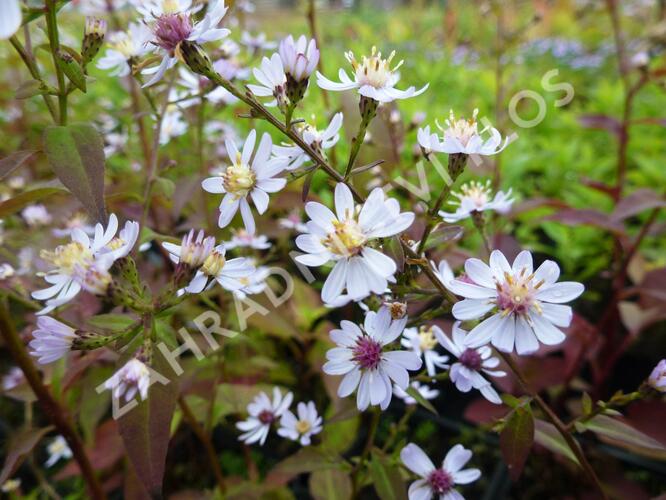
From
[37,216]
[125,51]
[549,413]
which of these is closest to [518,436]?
[549,413]

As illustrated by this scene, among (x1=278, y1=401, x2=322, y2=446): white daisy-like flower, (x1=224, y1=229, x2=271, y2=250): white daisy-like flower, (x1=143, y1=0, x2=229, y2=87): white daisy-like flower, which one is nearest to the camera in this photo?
(x1=143, y1=0, x2=229, y2=87): white daisy-like flower

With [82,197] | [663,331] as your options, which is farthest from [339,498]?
[663,331]

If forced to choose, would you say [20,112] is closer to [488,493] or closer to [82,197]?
[82,197]

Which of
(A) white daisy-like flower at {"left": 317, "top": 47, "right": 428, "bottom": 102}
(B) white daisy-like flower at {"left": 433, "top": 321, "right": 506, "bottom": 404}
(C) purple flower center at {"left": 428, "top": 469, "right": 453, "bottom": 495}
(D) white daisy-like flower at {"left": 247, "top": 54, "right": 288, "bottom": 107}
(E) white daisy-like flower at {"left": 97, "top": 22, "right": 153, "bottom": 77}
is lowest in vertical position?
(C) purple flower center at {"left": 428, "top": 469, "right": 453, "bottom": 495}

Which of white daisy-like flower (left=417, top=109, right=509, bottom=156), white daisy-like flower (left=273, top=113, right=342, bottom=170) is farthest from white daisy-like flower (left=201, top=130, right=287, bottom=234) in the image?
white daisy-like flower (left=417, top=109, right=509, bottom=156)

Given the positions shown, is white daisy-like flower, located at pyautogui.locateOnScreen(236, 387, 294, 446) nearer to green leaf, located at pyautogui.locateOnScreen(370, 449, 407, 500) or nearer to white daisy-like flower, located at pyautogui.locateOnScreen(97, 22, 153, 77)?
green leaf, located at pyautogui.locateOnScreen(370, 449, 407, 500)
